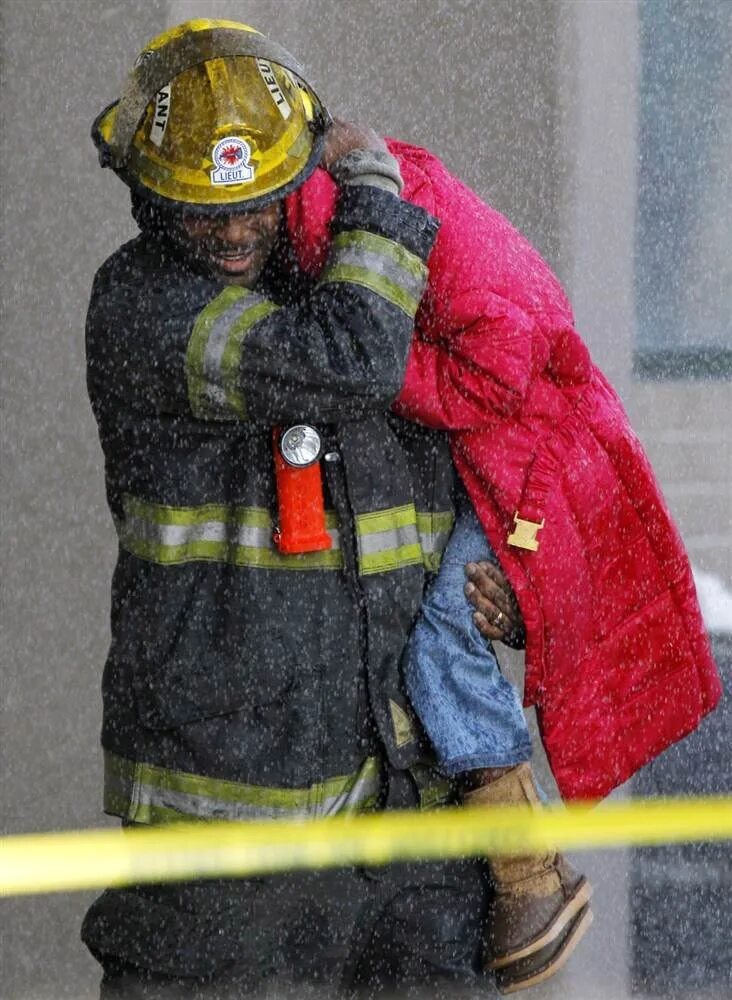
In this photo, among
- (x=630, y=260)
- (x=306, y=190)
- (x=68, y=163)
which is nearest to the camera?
(x=306, y=190)

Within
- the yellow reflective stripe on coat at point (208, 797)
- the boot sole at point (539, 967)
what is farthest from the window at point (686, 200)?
the yellow reflective stripe on coat at point (208, 797)

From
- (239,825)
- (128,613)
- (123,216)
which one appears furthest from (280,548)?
(123,216)

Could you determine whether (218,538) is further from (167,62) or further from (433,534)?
(167,62)

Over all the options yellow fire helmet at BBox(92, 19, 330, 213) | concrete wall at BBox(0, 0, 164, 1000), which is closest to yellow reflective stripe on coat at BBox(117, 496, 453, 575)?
yellow fire helmet at BBox(92, 19, 330, 213)

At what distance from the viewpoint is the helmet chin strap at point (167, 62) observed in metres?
2.74

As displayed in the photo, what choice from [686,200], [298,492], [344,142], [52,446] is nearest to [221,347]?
[298,492]

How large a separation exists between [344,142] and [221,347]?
1.34ft

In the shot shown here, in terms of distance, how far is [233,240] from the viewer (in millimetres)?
2809

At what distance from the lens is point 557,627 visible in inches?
114

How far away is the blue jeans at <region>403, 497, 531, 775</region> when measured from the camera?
A: 2.88 meters

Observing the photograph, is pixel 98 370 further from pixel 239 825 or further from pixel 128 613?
pixel 239 825

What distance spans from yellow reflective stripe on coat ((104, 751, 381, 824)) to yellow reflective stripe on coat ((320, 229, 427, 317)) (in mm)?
753

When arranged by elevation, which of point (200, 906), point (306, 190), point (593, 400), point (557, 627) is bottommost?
point (200, 906)

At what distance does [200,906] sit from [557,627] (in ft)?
2.28
